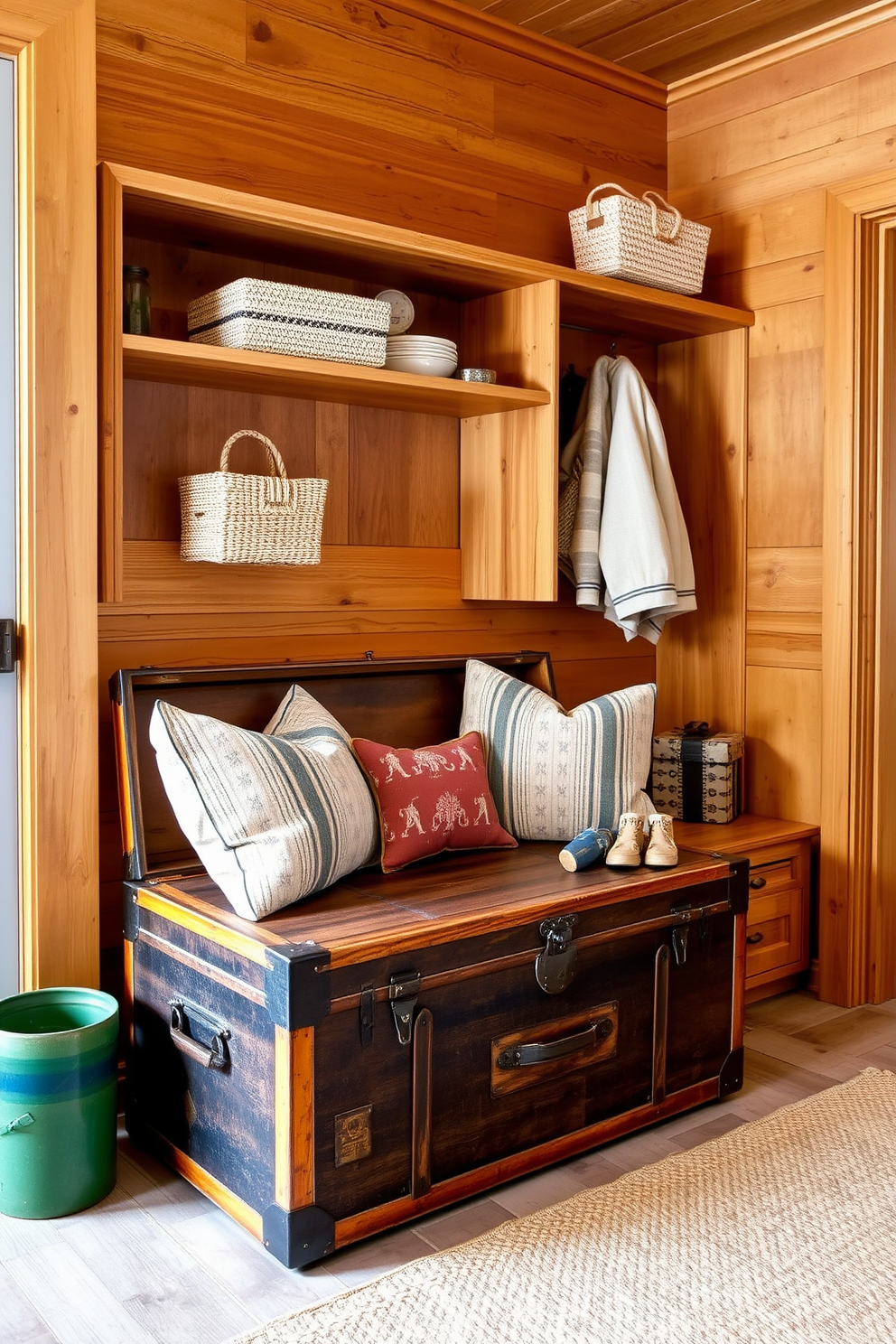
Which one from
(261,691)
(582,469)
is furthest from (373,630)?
(582,469)

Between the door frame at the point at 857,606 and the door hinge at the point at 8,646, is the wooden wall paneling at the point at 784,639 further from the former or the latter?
the door hinge at the point at 8,646

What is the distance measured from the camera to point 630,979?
7.32 feet

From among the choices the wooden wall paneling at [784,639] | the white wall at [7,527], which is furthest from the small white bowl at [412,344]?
the wooden wall paneling at [784,639]

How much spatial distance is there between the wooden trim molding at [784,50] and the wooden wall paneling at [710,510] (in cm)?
69

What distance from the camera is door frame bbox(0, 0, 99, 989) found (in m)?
2.05

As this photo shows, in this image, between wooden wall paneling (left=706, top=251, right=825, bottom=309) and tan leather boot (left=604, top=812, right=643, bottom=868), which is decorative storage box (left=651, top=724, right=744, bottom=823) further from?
wooden wall paneling (left=706, top=251, right=825, bottom=309)

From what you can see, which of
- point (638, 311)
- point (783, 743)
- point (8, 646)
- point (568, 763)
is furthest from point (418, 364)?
point (783, 743)

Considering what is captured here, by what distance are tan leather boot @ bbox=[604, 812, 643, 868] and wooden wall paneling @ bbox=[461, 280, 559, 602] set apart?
2.01 feet

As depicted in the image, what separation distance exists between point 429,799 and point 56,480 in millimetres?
921

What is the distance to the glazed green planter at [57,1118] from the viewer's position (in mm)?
1858

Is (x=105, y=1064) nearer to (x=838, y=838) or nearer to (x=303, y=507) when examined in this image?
(x=303, y=507)

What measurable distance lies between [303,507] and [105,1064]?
1102 mm

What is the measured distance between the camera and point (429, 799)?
231 centimetres

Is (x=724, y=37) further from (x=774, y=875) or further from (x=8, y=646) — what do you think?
(x=8, y=646)
